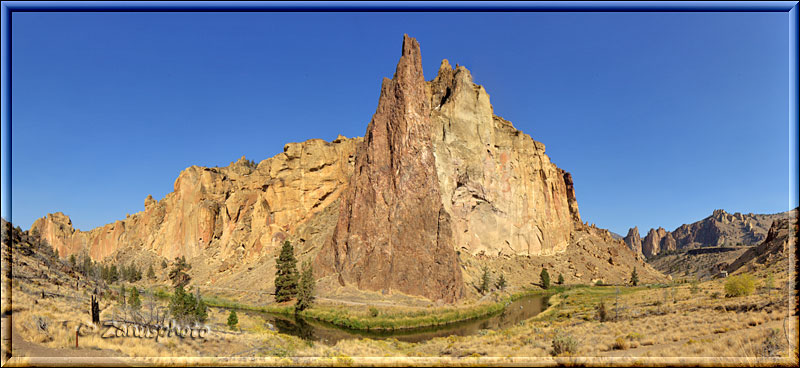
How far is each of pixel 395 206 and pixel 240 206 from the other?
161ft

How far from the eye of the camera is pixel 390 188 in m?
49.1

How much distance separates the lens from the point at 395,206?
47812mm

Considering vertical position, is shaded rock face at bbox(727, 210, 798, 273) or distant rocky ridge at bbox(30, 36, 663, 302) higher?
distant rocky ridge at bbox(30, 36, 663, 302)

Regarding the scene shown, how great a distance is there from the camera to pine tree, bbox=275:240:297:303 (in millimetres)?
46094

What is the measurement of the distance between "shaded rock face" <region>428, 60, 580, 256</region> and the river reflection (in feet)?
106

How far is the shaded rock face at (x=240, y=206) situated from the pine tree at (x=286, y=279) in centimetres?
2232

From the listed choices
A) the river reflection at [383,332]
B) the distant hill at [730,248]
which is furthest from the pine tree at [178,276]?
Result: the distant hill at [730,248]

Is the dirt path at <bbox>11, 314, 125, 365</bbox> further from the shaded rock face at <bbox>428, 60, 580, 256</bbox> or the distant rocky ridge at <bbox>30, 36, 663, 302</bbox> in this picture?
the shaded rock face at <bbox>428, 60, 580, 256</bbox>

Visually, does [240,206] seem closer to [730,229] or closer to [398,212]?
[398,212]

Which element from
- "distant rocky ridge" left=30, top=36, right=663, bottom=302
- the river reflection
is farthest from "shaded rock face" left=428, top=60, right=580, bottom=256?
the river reflection

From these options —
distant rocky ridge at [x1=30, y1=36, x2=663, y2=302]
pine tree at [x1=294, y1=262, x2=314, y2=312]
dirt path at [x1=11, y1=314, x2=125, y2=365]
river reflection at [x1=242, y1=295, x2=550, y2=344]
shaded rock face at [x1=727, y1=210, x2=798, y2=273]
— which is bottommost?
river reflection at [x1=242, y1=295, x2=550, y2=344]

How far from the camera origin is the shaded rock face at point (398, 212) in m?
44.4

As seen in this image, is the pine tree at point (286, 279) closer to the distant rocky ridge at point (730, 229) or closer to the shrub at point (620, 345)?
the shrub at point (620, 345)
